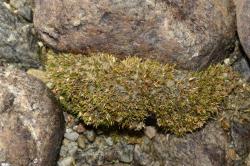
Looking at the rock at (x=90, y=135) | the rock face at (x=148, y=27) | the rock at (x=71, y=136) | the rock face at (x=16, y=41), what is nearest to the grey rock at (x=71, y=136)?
the rock at (x=71, y=136)

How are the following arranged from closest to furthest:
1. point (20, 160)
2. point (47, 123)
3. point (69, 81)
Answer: point (20, 160) < point (47, 123) < point (69, 81)

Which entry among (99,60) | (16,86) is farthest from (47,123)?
(99,60)

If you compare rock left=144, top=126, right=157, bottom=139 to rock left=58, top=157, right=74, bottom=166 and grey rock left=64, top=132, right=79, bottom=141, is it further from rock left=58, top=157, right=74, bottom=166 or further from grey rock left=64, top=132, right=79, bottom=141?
rock left=58, top=157, right=74, bottom=166

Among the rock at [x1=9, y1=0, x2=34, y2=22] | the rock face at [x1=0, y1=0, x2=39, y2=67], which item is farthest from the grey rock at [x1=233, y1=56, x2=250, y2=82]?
the rock at [x1=9, y1=0, x2=34, y2=22]

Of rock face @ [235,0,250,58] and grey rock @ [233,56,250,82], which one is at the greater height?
rock face @ [235,0,250,58]

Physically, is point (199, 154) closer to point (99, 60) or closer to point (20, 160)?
point (99, 60)

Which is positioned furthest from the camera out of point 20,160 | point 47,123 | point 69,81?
point 69,81

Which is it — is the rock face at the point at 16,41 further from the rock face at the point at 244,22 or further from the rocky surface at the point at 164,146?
the rock face at the point at 244,22
